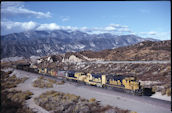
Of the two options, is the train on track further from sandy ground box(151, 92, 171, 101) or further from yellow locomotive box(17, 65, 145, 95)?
sandy ground box(151, 92, 171, 101)

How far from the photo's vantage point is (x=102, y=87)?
113 feet

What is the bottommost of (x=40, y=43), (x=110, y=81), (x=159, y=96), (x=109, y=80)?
(x=159, y=96)

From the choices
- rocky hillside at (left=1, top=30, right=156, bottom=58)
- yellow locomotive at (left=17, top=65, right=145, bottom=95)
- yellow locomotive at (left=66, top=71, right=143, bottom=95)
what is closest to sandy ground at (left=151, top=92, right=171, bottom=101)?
yellow locomotive at (left=17, top=65, right=145, bottom=95)

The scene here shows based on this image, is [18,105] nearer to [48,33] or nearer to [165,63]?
[48,33]

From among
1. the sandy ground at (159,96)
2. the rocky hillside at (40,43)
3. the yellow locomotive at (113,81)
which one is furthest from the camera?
the yellow locomotive at (113,81)

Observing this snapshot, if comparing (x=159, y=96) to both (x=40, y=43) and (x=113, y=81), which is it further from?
(x=40, y=43)

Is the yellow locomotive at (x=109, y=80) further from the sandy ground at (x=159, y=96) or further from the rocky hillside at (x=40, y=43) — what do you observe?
the rocky hillside at (x=40, y=43)

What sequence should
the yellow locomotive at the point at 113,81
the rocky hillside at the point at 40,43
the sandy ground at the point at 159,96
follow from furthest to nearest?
the yellow locomotive at the point at 113,81
the sandy ground at the point at 159,96
the rocky hillside at the point at 40,43

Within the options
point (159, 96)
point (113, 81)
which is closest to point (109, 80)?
point (113, 81)

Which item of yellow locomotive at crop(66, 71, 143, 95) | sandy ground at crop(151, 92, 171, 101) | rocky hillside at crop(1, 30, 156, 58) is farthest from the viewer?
yellow locomotive at crop(66, 71, 143, 95)

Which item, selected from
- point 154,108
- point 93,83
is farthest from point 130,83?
point 93,83

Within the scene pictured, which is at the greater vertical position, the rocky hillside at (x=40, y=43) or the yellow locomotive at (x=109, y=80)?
the rocky hillside at (x=40, y=43)

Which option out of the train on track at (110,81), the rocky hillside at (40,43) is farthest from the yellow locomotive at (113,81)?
the rocky hillside at (40,43)

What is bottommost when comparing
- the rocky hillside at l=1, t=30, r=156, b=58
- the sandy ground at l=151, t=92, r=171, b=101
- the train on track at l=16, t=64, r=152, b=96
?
the sandy ground at l=151, t=92, r=171, b=101
